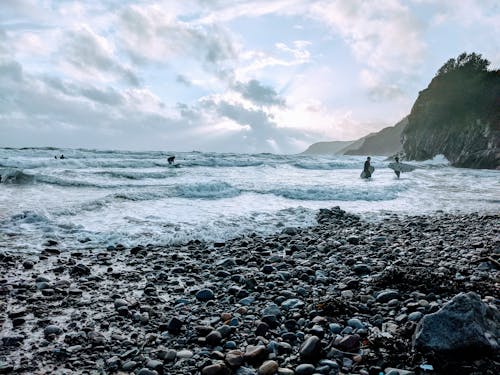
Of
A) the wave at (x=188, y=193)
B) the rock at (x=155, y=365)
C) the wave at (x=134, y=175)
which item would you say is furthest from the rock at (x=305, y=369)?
the wave at (x=134, y=175)

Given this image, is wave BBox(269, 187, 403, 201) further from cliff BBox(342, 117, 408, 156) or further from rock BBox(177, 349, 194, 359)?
cliff BBox(342, 117, 408, 156)

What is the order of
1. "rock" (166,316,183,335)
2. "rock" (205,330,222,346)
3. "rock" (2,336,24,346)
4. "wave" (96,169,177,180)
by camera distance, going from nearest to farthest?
"rock" (2,336,24,346) < "rock" (205,330,222,346) < "rock" (166,316,183,335) < "wave" (96,169,177,180)

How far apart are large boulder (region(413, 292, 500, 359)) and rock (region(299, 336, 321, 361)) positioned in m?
0.86


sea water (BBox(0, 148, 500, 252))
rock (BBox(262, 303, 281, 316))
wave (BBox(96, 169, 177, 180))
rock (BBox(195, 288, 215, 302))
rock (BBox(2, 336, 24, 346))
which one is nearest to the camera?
rock (BBox(2, 336, 24, 346))

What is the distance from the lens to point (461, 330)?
2.93 metres

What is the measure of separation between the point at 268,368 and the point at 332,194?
14.0 m

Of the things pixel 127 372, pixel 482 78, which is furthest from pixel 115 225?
pixel 482 78

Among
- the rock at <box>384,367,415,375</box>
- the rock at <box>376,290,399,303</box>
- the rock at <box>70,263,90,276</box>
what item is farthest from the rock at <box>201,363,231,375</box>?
the rock at <box>70,263,90,276</box>

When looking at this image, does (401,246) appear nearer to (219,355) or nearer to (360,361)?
(360,361)

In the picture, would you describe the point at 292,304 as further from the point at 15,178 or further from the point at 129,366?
the point at 15,178

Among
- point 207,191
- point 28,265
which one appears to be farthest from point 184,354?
point 207,191

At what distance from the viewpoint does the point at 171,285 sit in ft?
17.3

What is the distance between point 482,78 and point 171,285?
63503 millimetres

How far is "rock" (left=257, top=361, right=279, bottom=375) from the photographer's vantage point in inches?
119
